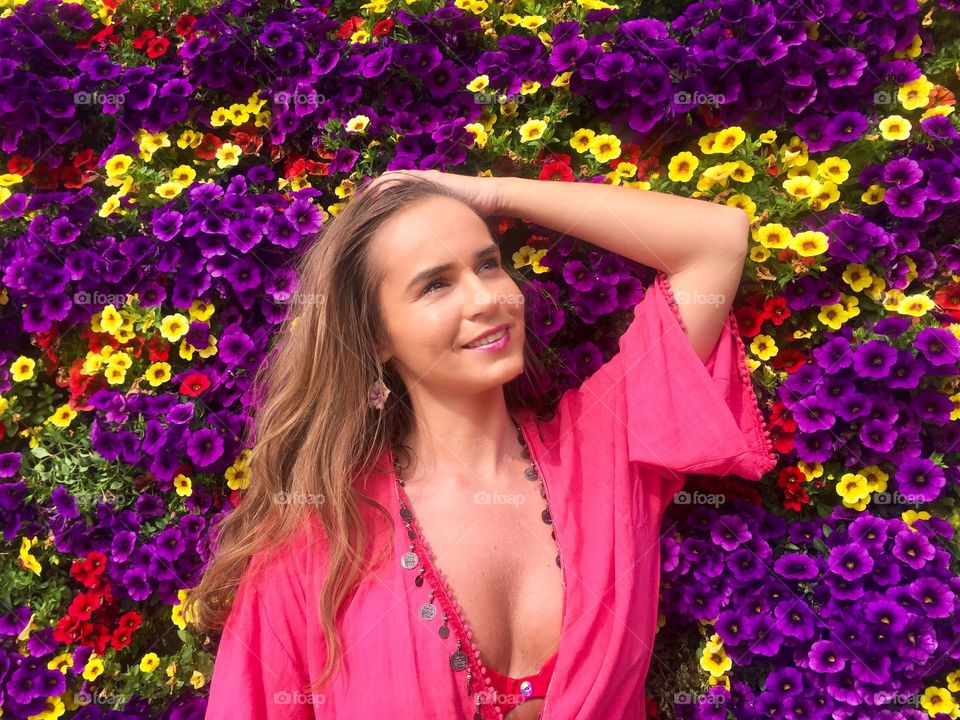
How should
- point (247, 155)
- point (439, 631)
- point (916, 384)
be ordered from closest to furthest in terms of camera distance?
point (439, 631) < point (916, 384) < point (247, 155)

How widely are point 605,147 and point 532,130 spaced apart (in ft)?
0.82

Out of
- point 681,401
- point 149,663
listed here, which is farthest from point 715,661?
point 149,663

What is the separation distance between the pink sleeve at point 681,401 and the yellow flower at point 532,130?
657 mm

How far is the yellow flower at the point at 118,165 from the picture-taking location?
8.86 feet

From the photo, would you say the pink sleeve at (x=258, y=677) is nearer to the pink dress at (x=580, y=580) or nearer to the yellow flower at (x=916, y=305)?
the pink dress at (x=580, y=580)

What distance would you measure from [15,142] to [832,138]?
2936 millimetres

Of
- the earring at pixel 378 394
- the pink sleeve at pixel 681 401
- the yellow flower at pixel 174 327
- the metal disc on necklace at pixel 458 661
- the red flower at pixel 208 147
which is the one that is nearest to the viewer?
the metal disc on necklace at pixel 458 661

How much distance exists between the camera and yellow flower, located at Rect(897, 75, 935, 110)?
227 cm

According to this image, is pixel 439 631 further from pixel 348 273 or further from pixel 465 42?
pixel 465 42

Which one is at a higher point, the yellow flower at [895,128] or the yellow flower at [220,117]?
the yellow flower at [220,117]

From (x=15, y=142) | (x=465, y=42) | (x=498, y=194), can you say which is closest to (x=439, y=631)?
(x=498, y=194)

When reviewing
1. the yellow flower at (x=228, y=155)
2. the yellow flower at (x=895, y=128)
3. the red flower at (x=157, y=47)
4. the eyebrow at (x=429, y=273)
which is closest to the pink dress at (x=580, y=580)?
the eyebrow at (x=429, y=273)

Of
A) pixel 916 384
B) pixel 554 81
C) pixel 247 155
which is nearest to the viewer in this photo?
pixel 916 384

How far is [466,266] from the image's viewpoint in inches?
81.9
